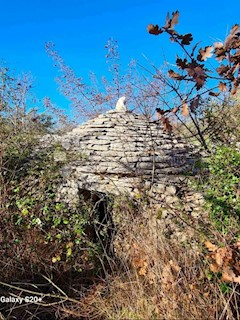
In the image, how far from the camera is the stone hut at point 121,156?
6.01m

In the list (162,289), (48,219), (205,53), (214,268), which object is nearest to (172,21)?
(205,53)

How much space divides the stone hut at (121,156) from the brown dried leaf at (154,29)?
3669 mm

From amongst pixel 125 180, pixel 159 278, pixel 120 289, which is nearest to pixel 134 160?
pixel 125 180

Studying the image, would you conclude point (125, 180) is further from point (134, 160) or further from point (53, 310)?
point (53, 310)

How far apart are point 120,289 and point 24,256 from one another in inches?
79.7

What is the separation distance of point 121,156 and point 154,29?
4928 mm

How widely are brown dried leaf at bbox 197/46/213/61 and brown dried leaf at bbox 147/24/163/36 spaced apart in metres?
0.26

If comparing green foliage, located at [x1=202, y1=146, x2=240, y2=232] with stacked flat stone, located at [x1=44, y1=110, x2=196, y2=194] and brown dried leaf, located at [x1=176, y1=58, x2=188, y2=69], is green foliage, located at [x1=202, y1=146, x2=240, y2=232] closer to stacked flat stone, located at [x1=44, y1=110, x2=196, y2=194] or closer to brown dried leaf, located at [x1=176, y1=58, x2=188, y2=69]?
stacked flat stone, located at [x1=44, y1=110, x2=196, y2=194]

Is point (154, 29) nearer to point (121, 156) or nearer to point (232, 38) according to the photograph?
point (232, 38)

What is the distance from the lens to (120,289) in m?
3.71

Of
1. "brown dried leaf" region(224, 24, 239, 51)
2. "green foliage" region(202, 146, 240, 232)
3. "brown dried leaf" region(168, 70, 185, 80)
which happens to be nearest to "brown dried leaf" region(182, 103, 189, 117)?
"brown dried leaf" region(168, 70, 185, 80)

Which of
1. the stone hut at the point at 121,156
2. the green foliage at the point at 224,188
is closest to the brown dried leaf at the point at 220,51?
the green foliage at the point at 224,188

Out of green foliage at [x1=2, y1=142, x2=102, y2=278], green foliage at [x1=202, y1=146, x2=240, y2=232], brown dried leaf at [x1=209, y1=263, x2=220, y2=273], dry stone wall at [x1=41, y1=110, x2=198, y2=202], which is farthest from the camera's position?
dry stone wall at [x1=41, y1=110, x2=198, y2=202]

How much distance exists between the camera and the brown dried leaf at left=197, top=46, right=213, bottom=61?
72.0 inches
